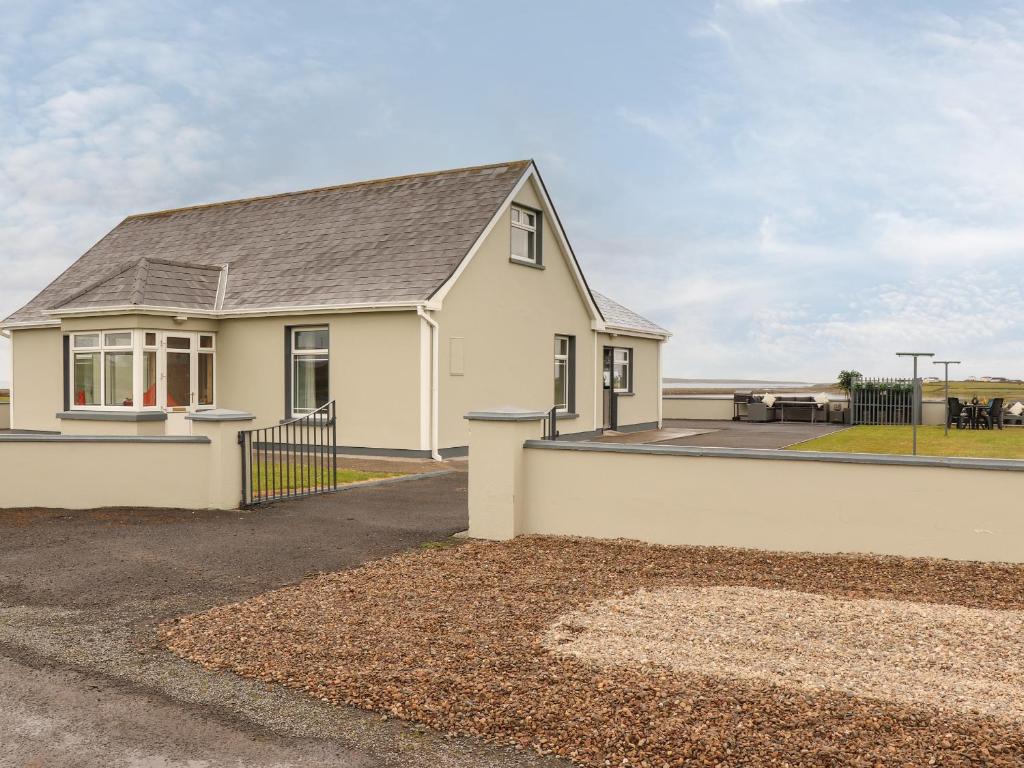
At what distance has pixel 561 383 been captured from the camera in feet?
76.0

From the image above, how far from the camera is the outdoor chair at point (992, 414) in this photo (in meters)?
30.8

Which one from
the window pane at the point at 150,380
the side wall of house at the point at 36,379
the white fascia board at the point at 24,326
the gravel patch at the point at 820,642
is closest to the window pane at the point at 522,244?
the window pane at the point at 150,380

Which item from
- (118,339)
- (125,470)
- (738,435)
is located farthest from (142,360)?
Result: (738,435)

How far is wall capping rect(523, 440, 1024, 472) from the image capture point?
8156 mm

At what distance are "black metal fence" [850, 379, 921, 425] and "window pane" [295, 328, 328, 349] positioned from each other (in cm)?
2365

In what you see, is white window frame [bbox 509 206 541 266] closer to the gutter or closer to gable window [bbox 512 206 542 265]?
gable window [bbox 512 206 542 265]

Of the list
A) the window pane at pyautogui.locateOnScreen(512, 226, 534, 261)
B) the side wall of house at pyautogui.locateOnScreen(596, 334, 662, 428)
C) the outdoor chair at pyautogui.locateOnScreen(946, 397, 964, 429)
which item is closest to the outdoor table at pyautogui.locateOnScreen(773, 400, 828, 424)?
the outdoor chair at pyautogui.locateOnScreen(946, 397, 964, 429)

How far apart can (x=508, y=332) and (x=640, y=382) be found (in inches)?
328

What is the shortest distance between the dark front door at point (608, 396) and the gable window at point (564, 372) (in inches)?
96.5

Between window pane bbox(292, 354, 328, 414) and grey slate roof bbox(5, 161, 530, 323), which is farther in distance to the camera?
window pane bbox(292, 354, 328, 414)

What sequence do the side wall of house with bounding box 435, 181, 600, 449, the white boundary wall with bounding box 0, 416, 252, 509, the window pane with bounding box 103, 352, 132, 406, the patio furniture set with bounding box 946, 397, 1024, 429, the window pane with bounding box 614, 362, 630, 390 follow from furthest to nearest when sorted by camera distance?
the patio furniture set with bounding box 946, 397, 1024, 429 → the window pane with bounding box 614, 362, 630, 390 → the window pane with bounding box 103, 352, 132, 406 → the side wall of house with bounding box 435, 181, 600, 449 → the white boundary wall with bounding box 0, 416, 252, 509

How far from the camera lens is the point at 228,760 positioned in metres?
4.18

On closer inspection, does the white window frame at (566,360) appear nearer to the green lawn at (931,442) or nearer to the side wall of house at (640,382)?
the side wall of house at (640,382)

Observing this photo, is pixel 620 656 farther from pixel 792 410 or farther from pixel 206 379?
pixel 792 410
